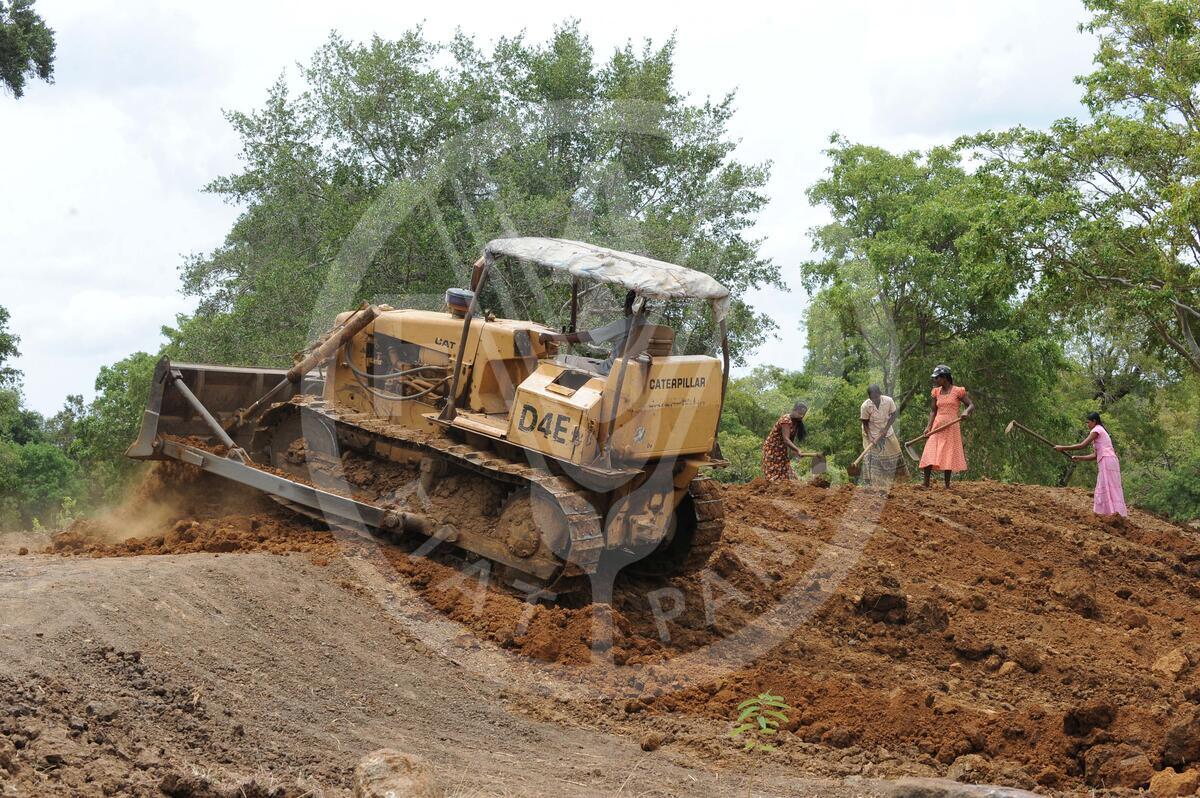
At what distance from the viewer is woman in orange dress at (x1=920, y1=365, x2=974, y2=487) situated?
48.5 ft

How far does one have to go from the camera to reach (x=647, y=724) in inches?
284

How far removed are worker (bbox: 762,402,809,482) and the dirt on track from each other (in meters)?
1.43

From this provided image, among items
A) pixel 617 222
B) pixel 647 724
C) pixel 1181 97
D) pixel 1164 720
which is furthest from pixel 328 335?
pixel 1181 97

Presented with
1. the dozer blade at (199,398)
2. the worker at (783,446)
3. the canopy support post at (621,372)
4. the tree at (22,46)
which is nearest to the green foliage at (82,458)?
the tree at (22,46)

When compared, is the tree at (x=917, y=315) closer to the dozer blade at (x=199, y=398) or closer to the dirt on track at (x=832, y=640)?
the dirt on track at (x=832, y=640)

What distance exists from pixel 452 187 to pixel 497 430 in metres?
14.7

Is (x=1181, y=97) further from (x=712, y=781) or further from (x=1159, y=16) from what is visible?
(x=712, y=781)

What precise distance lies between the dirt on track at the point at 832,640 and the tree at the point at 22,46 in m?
12.2

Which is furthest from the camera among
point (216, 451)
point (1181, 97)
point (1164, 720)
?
point (1181, 97)

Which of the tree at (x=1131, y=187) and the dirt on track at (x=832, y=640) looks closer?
the dirt on track at (x=832, y=640)

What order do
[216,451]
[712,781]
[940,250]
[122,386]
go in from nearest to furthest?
[712,781] < [216,451] < [122,386] < [940,250]

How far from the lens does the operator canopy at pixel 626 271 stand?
27.3 ft

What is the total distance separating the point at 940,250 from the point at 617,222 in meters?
10.5

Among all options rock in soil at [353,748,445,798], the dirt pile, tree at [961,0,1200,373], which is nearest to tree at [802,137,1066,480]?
tree at [961,0,1200,373]
